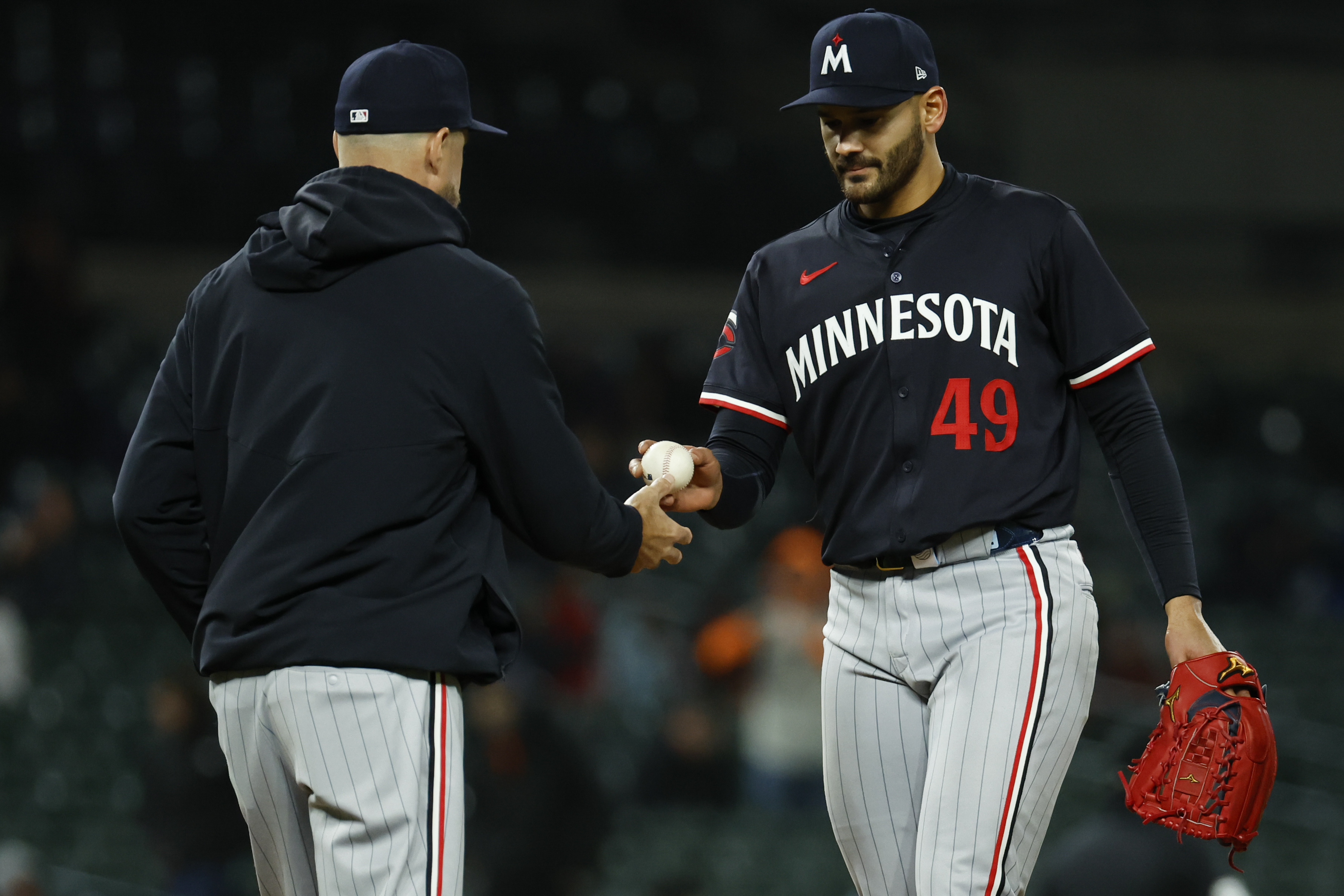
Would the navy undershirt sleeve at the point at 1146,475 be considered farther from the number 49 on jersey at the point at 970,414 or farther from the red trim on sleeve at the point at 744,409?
the red trim on sleeve at the point at 744,409

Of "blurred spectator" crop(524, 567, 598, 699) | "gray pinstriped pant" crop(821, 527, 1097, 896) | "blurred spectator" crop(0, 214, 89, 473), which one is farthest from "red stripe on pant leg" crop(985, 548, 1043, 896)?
"blurred spectator" crop(0, 214, 89, 473)

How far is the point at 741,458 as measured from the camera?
289 cm

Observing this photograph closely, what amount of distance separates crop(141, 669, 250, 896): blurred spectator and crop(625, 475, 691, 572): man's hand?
4.11 meters

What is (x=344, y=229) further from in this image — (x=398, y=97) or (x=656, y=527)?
(x=656, y=527)

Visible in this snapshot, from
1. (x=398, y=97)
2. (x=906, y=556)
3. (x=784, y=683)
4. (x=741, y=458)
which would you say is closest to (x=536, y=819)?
(x=784, y=683)

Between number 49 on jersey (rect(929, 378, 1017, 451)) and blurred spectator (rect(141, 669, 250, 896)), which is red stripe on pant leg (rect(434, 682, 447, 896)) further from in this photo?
blurred spectator (rect(141, 669, 250, 896))

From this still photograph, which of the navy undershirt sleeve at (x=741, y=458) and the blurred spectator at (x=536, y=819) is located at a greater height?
the navy undershirt sleeve at (x=741, y=458)

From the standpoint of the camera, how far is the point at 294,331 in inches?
86.5

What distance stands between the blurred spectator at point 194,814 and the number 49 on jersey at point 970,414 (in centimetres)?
455

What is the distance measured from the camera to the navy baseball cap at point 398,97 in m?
2.31

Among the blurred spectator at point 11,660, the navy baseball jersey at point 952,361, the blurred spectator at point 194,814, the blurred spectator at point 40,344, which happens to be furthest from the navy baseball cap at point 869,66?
the blurred spectator at point 40,344

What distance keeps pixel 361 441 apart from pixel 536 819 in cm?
438

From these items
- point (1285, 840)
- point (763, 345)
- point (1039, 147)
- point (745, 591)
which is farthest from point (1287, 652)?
point (763, 345)

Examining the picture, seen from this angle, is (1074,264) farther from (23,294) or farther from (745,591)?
(23,294)
